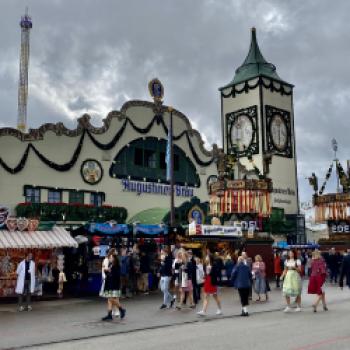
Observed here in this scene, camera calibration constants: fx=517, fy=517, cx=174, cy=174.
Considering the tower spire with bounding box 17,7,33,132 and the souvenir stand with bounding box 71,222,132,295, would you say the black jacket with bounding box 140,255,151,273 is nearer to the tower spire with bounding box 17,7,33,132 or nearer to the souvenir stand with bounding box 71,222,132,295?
the souvenir stand with bounding box 71,222,132,295

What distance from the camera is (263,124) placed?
4747 cm

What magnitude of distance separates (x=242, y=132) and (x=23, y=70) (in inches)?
941

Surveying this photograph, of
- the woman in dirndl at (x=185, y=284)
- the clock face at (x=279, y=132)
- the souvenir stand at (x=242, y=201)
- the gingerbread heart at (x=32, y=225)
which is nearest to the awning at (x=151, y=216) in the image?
the souvenir stand at (x=242, y=201)

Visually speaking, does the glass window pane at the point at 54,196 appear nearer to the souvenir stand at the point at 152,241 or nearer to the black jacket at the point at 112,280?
the souvenir stand at the point at 152,241

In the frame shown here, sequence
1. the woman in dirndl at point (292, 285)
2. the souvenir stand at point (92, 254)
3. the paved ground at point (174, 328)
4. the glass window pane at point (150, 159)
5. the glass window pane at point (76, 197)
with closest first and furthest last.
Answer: the paved ground at point (174, 328)
the woman in dirndl at point (292, 285)
the souvenir stand at point (92, 254)
the glass window pane at point (76, 197)
the glass window pane at point (150, 159)

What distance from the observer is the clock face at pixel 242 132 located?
160 ft

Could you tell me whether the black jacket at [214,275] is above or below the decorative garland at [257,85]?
below

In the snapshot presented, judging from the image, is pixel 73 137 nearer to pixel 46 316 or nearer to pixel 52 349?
pixel 46 316

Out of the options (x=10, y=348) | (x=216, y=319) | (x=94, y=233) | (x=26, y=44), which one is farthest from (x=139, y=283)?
(x=26, y=44)

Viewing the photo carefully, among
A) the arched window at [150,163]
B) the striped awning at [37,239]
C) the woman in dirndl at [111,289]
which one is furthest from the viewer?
the arched window at [150,163]

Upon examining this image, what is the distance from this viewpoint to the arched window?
32.4 meters

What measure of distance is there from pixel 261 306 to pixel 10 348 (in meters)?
9.06

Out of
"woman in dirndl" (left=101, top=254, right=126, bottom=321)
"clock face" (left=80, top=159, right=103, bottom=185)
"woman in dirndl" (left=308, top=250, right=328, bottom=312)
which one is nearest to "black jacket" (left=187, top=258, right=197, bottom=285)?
"woman in dirndl" (left=101, top=254, right=126, bottom=321)

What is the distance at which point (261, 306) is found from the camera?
1681cm
